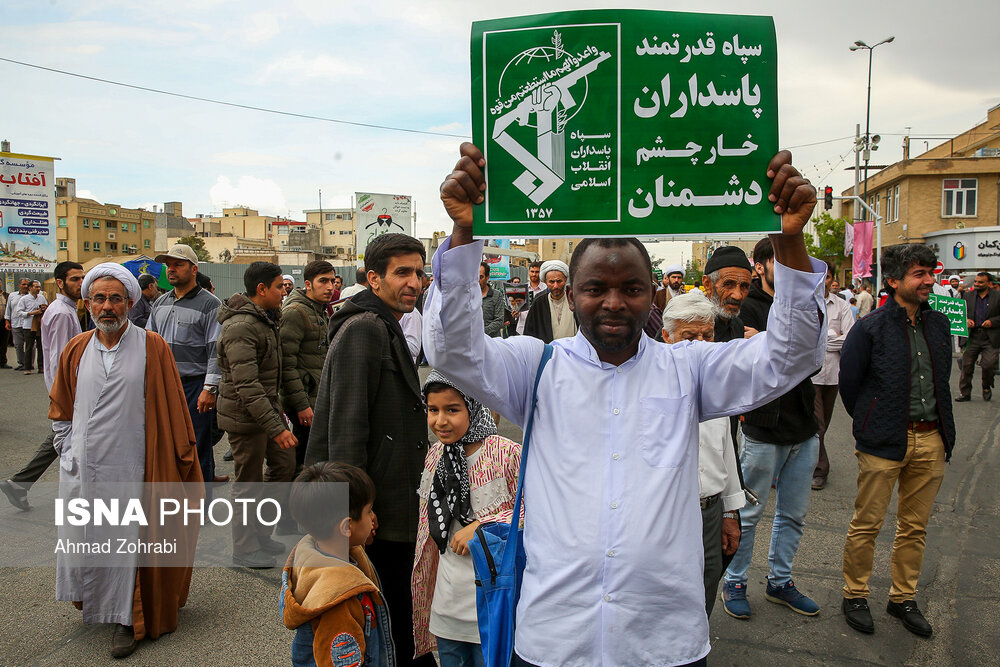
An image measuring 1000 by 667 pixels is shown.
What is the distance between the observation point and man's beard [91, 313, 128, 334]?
3855mm

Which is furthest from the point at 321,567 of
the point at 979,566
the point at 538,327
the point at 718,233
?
the point at 979,566

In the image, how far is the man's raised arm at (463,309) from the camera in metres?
1.72

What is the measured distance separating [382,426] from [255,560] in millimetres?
2397

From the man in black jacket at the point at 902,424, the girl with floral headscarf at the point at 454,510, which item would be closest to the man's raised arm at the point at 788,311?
the girl with floral headscarf at the point at 454,510

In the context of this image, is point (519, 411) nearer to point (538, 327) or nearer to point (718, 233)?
point (718, 233)

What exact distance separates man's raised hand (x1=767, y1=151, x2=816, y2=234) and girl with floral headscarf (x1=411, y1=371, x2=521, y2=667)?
5.14ft

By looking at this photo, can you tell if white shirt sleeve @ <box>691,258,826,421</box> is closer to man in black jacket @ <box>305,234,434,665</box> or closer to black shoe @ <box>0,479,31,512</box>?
man in black jacket @ <box>305,234,434,665</box>

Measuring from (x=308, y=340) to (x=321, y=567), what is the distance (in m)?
3.50

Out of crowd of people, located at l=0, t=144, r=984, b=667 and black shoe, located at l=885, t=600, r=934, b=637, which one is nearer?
crowd of people, located at l=0, t=144, r=984, b=667

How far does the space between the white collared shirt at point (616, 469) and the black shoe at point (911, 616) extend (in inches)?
116

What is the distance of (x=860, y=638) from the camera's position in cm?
388

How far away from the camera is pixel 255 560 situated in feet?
16.1

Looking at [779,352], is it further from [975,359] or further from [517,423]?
[975,359]

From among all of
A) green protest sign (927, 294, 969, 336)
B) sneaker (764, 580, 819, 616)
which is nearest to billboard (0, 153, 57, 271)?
sneaker (764, 580, 819, 616)
